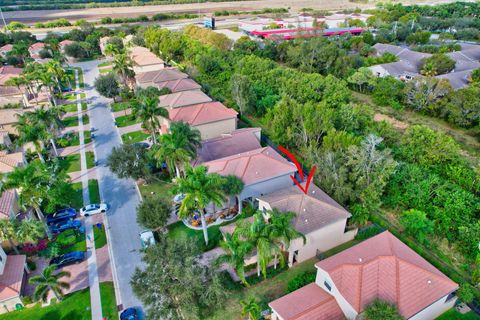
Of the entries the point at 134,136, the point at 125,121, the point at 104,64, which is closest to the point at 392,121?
the point at 134,136

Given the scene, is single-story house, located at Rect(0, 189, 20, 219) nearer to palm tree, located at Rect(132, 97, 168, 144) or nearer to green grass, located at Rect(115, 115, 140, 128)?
A: palm tree, located at Rect(132, 97, 168, 144)

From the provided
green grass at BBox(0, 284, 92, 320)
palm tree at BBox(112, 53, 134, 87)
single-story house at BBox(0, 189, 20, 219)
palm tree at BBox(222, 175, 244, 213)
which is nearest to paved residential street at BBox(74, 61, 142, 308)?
green grass at BBox(0, 284, 92, 320)

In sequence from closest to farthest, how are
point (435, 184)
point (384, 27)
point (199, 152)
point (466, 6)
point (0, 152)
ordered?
point (435, 184) < point (199, 152) < point (0, 152) < point (384, 27) < point (466, 6)

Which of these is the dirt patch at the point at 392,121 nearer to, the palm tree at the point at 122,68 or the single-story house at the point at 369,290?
the single-story house at the point at 369,290

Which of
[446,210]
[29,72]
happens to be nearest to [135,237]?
[446,210]

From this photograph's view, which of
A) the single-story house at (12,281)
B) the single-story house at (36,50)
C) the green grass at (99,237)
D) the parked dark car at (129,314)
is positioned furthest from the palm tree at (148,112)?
the single-story house at (36,50)

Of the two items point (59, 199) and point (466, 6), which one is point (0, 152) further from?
point (466, 6)
